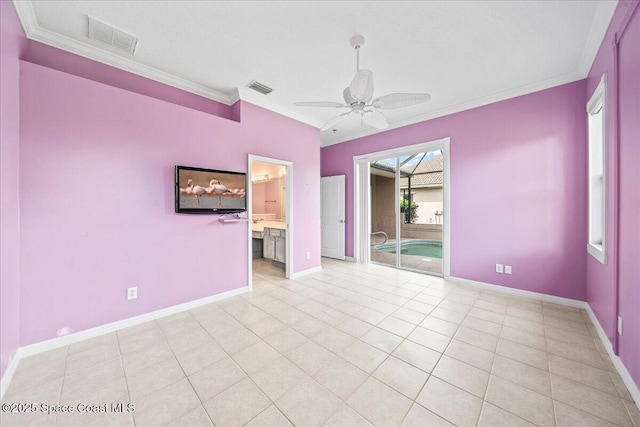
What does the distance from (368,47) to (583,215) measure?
3.42 m

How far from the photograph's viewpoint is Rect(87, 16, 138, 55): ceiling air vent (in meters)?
2.24

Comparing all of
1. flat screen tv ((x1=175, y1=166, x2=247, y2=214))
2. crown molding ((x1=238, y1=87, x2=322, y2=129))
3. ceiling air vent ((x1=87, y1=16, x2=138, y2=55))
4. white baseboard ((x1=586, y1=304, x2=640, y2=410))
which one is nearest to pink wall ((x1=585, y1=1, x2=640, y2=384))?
white baseboard ((x1=586, y1=304, x2=640, y2=410))

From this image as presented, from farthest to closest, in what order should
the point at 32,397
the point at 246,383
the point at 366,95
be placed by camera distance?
1. the point at 366,95
2. the point at 246,383
3. the point at 32,397

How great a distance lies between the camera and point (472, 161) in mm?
3834

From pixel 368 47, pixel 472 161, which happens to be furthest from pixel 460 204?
pixel 368 47

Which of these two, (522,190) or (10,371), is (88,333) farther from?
(522,190)

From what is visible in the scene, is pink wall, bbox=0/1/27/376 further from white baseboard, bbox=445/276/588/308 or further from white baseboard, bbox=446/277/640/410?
white baseboard, bbox=445/276/588/308

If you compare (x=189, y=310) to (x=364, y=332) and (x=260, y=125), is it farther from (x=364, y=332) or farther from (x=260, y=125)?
(x=260, y=125)

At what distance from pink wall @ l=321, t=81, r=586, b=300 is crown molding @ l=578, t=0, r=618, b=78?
389 mm

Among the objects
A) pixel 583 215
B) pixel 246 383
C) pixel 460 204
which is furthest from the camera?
pixel 460 204

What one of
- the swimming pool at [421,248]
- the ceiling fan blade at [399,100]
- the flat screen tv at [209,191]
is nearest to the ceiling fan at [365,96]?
the ceiling fan blade at [399,100]

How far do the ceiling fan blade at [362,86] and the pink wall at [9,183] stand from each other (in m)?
2.71

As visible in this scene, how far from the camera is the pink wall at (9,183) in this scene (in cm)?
171

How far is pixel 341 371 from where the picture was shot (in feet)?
6.07
